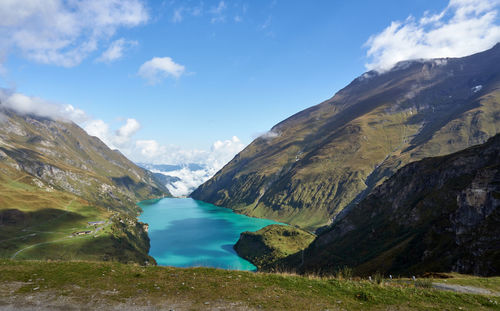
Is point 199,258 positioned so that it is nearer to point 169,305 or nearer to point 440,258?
point 440,258

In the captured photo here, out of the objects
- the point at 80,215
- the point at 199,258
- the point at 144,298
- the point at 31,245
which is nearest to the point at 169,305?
A: the point at 144,298

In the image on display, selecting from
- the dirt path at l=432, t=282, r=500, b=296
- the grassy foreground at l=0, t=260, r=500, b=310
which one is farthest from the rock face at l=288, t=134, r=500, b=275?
the grassy foreground at l=0, t=260, r=500, b=310

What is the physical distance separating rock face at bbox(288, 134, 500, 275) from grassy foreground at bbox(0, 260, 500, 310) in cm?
2768

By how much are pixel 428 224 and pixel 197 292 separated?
7505cm

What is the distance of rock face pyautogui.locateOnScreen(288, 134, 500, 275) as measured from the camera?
45875 mm

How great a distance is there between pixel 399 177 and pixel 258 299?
371 feet

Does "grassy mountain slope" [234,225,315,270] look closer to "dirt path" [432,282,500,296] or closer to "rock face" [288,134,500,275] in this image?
"rock face" [288,134,500,275]

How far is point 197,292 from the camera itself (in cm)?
1767

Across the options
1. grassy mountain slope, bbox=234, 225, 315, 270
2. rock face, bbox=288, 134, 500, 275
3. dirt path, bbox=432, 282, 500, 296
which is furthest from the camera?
grassy mountain slope, bbox=234, 225, 315, 270

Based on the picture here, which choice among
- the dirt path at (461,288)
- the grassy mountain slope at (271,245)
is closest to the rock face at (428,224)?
the dirt path at (461,288)

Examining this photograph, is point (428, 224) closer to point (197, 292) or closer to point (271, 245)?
point (197, 292)

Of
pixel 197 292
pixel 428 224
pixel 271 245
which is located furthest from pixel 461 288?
pixel 271 245

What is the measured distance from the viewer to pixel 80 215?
193625 mm

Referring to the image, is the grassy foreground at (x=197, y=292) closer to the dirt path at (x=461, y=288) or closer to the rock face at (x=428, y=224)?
the dirt path at (x=461, y=288)
